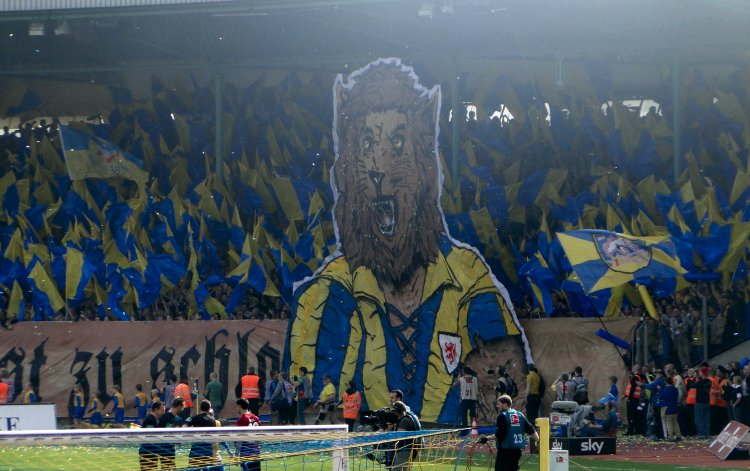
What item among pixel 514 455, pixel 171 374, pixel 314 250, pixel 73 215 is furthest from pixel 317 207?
pixel 514 455

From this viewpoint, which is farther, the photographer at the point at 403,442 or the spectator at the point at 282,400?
→ the spectator at the point at 282,400

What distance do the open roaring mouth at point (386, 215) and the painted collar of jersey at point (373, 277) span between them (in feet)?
3.75

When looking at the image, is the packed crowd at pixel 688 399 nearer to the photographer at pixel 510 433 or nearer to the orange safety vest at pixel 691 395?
the orange safety vest at pixel 691 395

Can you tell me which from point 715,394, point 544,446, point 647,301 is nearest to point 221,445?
point 544,446

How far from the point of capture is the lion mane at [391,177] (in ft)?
110

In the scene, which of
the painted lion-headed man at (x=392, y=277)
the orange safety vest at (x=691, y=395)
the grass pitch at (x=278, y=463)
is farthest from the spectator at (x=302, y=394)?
the orange safety vest at (x=691, y=395)

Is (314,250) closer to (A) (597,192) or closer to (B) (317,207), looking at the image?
(B) (317,207)

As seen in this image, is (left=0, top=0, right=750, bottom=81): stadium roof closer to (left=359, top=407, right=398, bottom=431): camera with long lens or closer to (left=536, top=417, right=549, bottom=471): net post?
(left=359, top=407, right=398, bottom=431): camera with long lens

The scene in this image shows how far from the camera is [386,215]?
34.2 m

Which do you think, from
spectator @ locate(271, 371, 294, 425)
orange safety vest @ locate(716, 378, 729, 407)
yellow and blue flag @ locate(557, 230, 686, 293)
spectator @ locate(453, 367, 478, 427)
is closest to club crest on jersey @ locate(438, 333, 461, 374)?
spectator @ locate(453, 367, 478, 427)

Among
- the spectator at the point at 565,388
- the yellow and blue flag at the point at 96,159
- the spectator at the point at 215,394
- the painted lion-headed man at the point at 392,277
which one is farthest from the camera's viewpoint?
the yellow and blue flag at the point at 96,159

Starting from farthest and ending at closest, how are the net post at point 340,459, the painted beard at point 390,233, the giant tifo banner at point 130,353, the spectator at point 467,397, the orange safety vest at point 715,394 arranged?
the giant tifo banner at point 130,353, the painted beard at point 390,233, the spectator at point 467,397, the orange safety vest at point 715,394, the net post at point 340,459

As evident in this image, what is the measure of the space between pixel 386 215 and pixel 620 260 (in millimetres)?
7263

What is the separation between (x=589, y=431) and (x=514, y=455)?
8476mm
